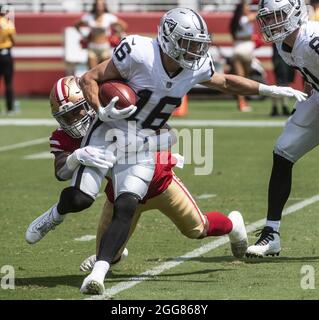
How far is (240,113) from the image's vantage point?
17.8 m

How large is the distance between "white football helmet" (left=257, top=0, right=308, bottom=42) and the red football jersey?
4.57ft

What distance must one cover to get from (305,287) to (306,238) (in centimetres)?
173

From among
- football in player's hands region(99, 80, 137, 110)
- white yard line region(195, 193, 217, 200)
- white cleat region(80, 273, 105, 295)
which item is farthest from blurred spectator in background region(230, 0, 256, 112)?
white cleat region(80, 273, 105, 295)

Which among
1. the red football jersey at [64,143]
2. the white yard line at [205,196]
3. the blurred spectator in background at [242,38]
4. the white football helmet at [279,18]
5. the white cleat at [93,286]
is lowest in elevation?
the blurred spectator in background at [242,38]

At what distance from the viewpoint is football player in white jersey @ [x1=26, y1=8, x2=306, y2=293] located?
609 cm

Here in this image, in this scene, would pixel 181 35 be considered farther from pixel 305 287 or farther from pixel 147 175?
pixel 305 287

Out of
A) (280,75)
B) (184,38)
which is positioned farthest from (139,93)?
(280,75)

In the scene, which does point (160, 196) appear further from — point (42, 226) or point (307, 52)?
point (307, 52)

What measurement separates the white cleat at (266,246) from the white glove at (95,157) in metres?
1.36

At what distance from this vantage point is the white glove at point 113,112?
604 centimetres

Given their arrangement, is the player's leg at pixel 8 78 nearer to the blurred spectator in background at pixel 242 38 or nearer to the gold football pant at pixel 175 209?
the blurred spectator in background at pixel 242 38

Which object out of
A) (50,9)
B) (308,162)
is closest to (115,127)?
(308,162)

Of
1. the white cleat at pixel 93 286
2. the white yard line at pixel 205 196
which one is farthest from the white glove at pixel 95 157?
the white yard line at pixel 205 196
